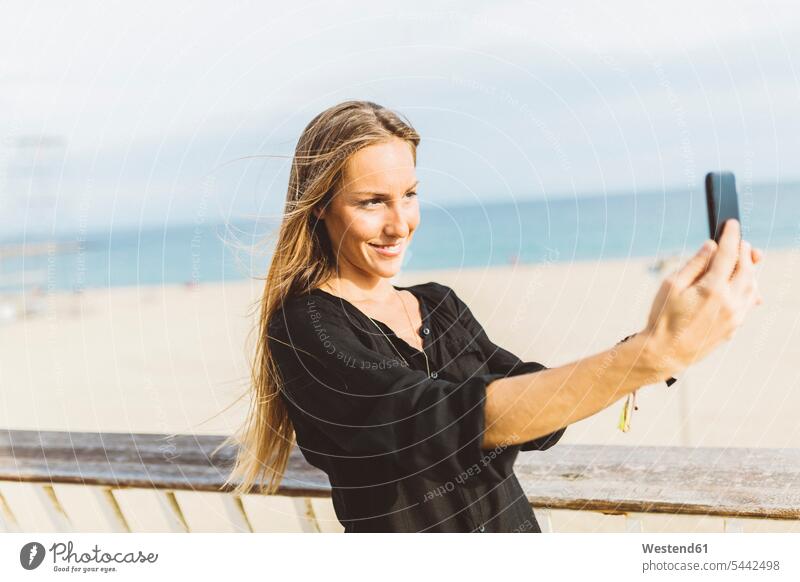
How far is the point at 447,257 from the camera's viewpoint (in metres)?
1.84

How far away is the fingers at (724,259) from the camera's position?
623 millimetres

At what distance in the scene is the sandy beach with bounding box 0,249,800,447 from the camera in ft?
10.1

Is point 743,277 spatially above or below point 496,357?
above

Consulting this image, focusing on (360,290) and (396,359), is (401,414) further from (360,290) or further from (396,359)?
(360,290)

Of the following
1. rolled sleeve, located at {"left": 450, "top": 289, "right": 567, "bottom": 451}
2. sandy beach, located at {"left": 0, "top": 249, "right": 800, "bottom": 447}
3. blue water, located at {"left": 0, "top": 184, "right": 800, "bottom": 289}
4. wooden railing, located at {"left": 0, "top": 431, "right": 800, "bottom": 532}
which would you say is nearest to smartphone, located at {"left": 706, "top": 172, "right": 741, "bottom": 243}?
blue water, located at {"left": 0, "top": 184, "right": 800, "bottom": 289}

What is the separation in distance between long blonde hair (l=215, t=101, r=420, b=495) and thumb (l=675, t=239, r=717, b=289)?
1.22ft

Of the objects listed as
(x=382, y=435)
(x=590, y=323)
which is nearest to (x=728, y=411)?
(x=590, y=323)

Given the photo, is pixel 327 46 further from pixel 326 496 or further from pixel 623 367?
pixel 623 367

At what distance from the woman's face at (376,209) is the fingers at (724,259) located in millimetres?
354

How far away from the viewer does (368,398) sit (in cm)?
76

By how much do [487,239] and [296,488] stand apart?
8.41 ft

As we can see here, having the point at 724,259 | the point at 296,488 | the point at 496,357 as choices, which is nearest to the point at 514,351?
the point at 296,488

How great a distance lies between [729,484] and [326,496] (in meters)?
0.55
